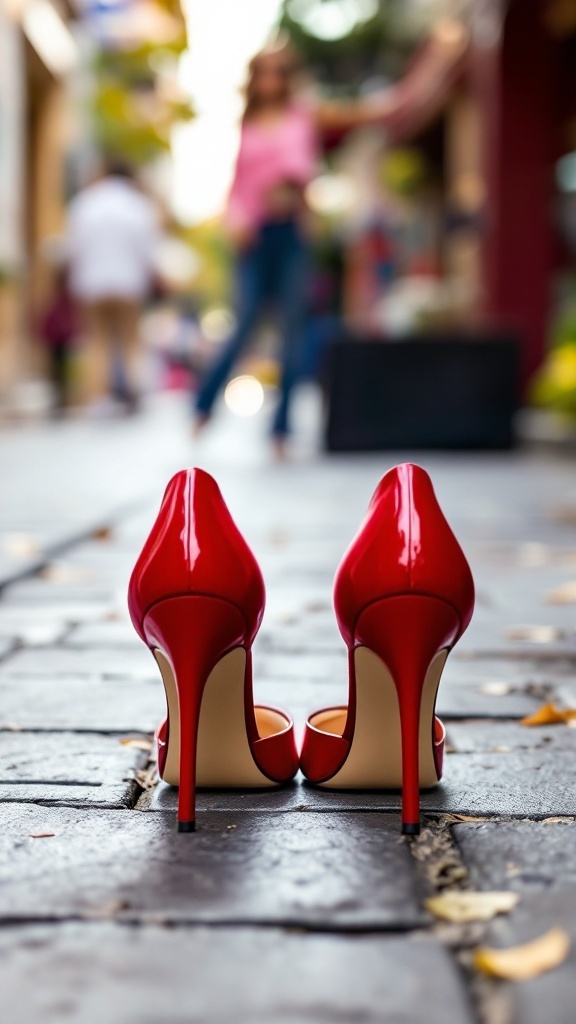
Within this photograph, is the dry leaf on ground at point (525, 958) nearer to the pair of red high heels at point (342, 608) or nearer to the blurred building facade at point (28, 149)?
the pair of red high heels at point (342, 608)

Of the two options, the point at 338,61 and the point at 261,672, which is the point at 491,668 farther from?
the point at 338,61

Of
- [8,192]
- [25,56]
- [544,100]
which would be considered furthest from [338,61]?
[544,100]

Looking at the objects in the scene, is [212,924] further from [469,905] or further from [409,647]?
[409,647]

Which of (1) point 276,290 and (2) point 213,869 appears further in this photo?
(1) point 276,290

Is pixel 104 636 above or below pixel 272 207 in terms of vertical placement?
below

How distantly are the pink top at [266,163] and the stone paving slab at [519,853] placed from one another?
5822 mm

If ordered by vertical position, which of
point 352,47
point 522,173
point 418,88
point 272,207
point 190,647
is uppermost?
point 352,47

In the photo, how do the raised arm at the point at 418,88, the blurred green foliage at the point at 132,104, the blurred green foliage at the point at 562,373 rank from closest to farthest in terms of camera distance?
the blurred green foliage at the point at 562,373 < the raised arm at the point at 418,88 < the blurred green foliage at the point at 132,104

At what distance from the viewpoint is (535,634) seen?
2580mm

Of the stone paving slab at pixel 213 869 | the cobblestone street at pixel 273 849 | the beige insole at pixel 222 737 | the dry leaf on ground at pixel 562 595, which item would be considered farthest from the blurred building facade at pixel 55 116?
the stone paving slab at pixel 213 869

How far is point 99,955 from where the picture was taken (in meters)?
1.05

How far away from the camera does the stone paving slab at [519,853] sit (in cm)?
121

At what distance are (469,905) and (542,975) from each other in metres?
0.15

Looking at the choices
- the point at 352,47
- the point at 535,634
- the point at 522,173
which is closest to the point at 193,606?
the point at 535,634
